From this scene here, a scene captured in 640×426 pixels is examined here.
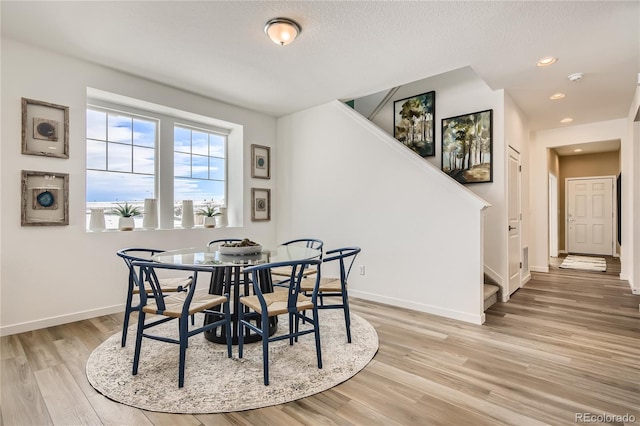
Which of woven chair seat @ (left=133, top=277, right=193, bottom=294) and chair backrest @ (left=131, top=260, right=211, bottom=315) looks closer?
chair backrest @ (left=131, top=260, right=211, bottom=315)

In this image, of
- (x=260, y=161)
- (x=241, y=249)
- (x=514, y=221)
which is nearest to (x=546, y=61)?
(x=514, y=221)

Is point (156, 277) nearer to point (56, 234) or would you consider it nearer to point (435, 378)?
point (56, 234)

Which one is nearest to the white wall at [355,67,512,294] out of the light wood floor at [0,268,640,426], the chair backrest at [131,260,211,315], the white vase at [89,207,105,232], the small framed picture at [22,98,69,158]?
the light wood floor at [0,268,640,426]

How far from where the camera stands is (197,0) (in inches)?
90.4

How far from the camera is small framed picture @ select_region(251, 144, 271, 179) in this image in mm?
4858

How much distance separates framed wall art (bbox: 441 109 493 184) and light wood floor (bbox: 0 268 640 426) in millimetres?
1769

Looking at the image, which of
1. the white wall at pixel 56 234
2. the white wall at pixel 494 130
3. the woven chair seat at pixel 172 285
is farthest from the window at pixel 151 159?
the white wall at pixel 494 130

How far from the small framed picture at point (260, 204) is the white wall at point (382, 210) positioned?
224 millimetres

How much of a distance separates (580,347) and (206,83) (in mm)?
4535

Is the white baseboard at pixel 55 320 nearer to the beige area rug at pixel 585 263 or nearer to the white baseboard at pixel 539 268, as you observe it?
the white baseboard at pixel 539 268

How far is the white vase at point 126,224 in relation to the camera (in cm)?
358

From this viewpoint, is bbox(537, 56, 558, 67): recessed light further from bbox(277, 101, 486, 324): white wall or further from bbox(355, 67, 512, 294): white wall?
bbox(277, 101, 486, 324): white wall

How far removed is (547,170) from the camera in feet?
19.2

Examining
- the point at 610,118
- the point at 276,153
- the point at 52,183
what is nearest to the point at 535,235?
the point at 610,118
